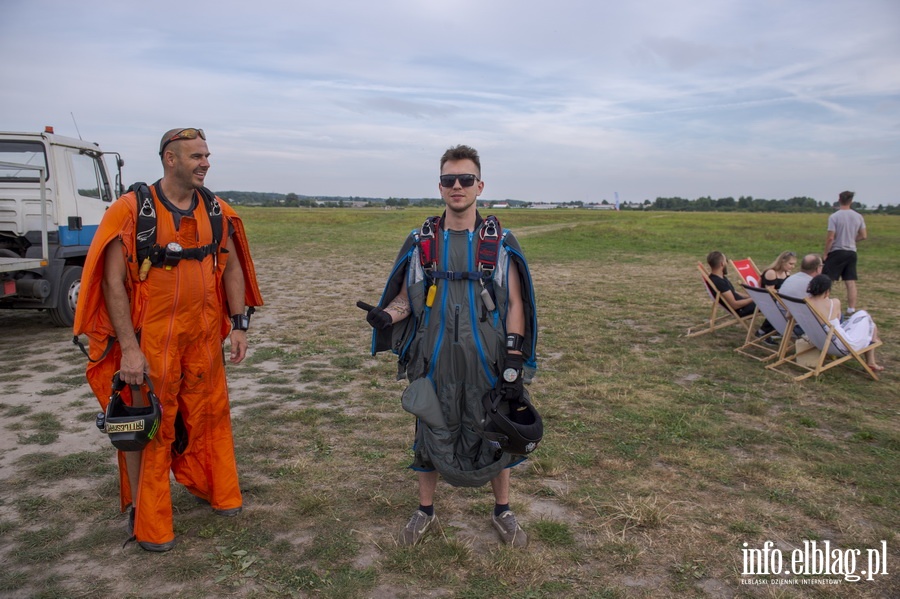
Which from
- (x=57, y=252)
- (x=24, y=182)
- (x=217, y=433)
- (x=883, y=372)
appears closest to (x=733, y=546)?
(x=217, y=433)

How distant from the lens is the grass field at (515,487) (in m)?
3.11

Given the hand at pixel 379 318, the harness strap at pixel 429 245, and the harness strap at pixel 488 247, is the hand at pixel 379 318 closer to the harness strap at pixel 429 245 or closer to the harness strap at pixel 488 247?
the harness strap at pixel 429 245

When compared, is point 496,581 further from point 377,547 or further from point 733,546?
point 733,546

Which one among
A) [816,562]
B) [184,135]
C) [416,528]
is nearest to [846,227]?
[816,562]

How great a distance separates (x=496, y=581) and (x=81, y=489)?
286 centimetres

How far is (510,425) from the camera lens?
301cm

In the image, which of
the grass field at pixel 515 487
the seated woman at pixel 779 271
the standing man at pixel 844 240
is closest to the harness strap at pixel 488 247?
the grass field at pixel 515 487

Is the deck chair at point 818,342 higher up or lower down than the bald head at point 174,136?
lower down

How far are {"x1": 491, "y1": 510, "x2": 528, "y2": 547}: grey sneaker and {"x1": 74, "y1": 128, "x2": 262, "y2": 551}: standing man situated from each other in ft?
5.24

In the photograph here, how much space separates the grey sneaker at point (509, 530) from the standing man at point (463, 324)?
1.15ft

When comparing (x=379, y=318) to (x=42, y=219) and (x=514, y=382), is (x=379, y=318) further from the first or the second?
(x=42, y=219)

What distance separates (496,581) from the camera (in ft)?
10.1

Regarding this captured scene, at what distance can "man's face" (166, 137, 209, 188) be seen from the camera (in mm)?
3201

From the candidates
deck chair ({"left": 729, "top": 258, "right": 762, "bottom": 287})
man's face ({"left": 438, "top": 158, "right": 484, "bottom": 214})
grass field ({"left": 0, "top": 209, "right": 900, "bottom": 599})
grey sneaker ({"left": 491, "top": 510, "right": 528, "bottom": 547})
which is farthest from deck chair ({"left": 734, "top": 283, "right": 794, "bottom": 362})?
man's face ({"left": 438, "top": 158, "right": 484, "bottom": 214})
